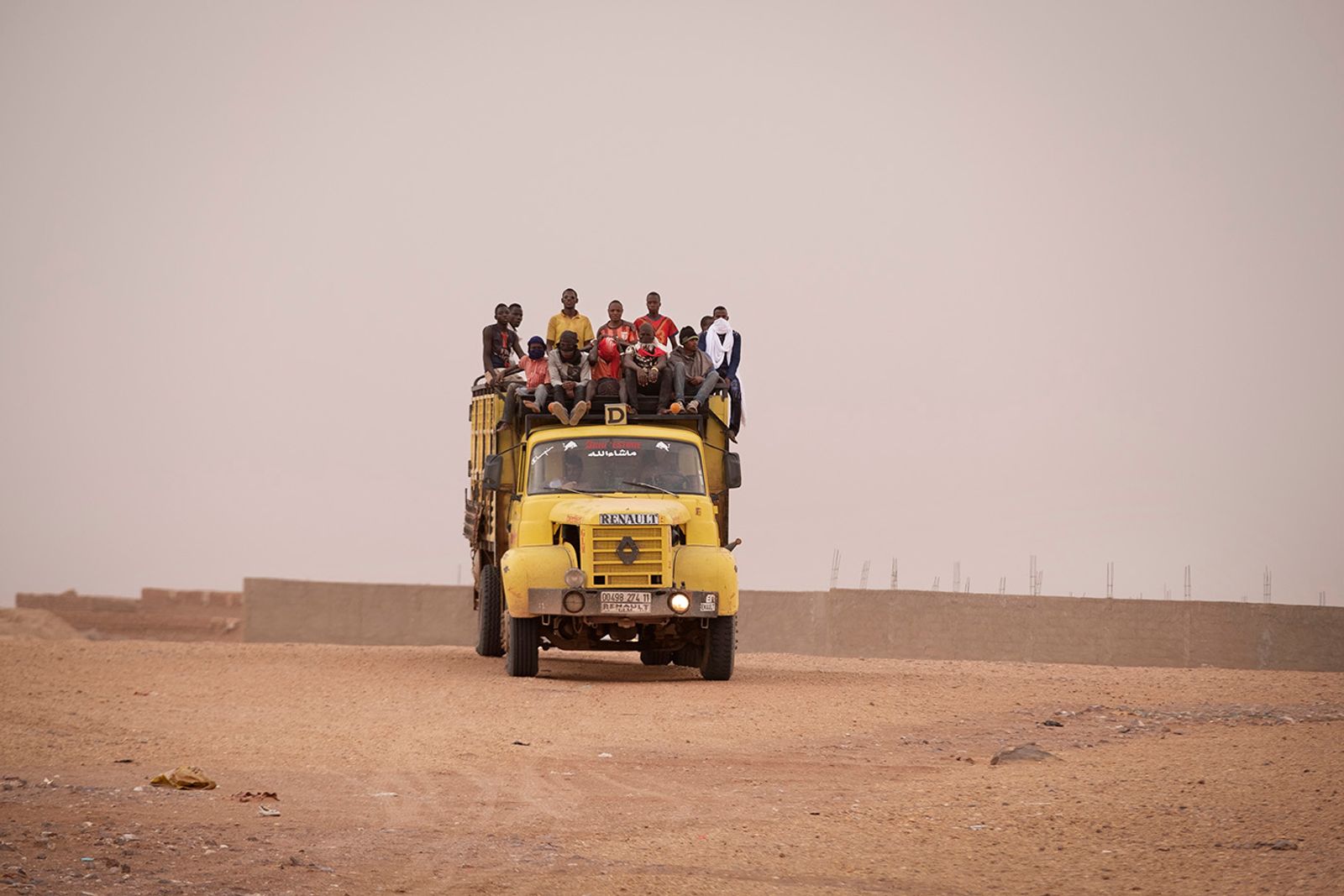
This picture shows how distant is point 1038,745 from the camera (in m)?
15.6

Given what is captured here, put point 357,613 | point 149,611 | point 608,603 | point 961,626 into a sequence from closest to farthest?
point 608,603, point 961,626, point 357,613, point 149,611

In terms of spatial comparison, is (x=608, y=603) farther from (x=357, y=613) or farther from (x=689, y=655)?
(x=357, y=613)

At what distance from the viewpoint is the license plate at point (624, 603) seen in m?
20.7

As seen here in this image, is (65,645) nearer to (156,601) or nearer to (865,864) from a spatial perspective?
(865,864)

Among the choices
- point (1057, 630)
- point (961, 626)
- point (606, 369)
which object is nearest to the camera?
point (606, 369)

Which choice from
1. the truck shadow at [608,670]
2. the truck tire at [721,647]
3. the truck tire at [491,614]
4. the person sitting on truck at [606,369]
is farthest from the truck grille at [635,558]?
the truck tire at [491,614]

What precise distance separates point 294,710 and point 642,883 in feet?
32.5

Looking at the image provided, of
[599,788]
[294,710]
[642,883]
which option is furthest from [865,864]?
Result: [294,710]

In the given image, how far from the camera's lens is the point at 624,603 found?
20.7m

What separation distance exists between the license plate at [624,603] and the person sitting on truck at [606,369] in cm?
→ 288

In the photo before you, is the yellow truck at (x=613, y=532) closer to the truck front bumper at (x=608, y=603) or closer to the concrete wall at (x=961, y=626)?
the truck front bumper at (x=608, y=603)

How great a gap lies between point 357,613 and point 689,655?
1048cm

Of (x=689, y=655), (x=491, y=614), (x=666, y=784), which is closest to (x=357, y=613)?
(x=491, y=614)

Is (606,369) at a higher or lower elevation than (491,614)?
higher
